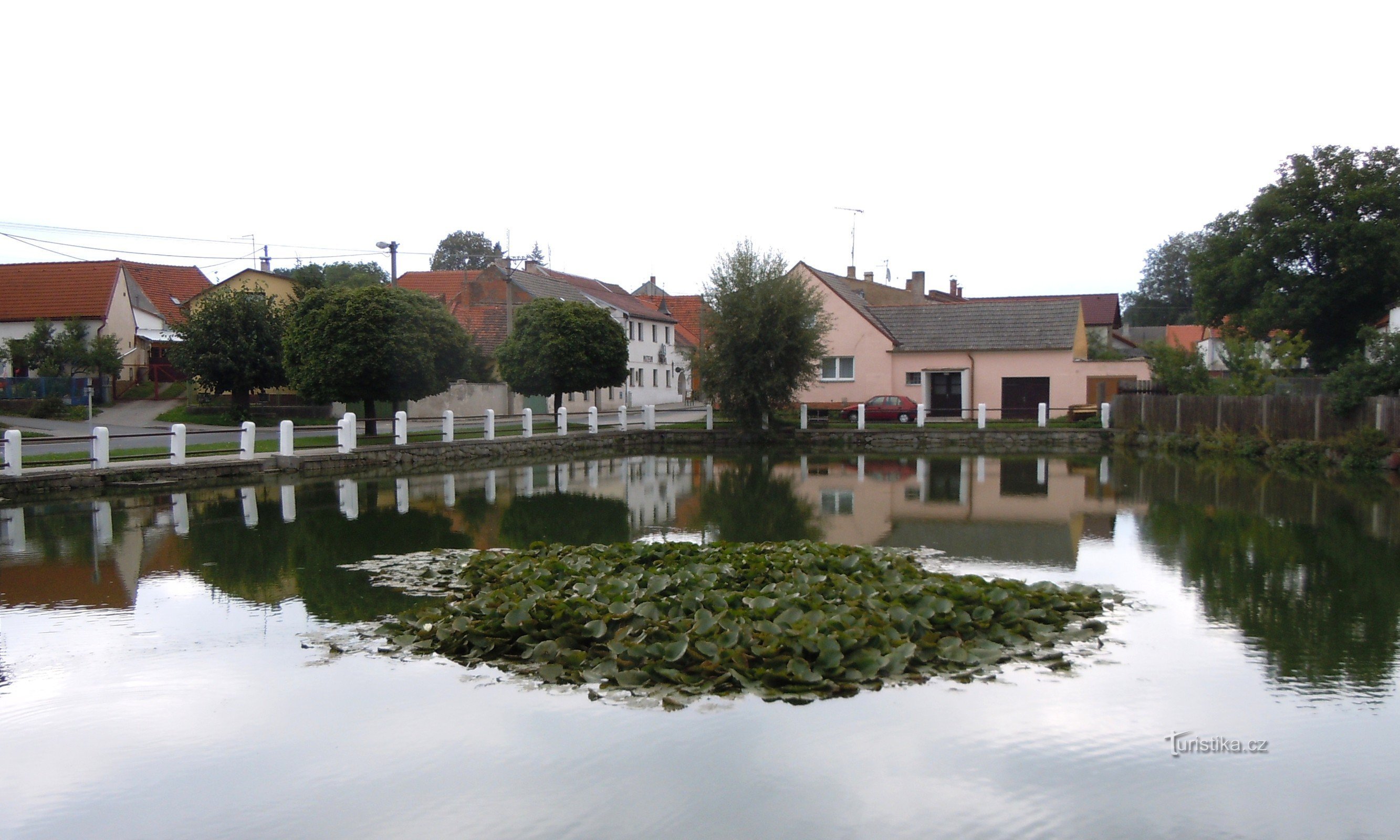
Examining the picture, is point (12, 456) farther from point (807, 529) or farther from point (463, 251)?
point (463, 251)

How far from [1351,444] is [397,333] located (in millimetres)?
22091

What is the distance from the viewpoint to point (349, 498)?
1778 centimetres

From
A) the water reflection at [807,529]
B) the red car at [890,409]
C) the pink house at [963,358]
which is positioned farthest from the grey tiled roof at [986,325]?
the water reflection at [807,529]

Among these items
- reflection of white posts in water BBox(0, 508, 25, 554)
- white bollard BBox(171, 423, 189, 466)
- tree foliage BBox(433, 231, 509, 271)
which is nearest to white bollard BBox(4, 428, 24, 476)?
reflection of white posts in water BBox(0, 508, 25, 554)

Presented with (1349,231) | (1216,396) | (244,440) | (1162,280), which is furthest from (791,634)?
(1162,280)

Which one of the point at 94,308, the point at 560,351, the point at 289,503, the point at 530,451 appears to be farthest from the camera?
the point at 94,308

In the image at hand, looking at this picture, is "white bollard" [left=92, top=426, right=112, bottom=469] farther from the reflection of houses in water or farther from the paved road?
the reflection of houses in water

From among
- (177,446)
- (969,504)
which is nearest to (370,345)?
(177,446)

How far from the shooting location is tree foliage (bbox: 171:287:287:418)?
103ft

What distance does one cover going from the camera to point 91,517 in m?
15.0

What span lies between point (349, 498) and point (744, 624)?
12.0 metres

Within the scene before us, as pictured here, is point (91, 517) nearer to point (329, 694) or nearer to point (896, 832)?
point (329, 694)

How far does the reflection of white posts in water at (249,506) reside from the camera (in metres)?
14.6

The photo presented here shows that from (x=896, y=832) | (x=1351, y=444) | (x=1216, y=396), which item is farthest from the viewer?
(x=1216, y=396)
